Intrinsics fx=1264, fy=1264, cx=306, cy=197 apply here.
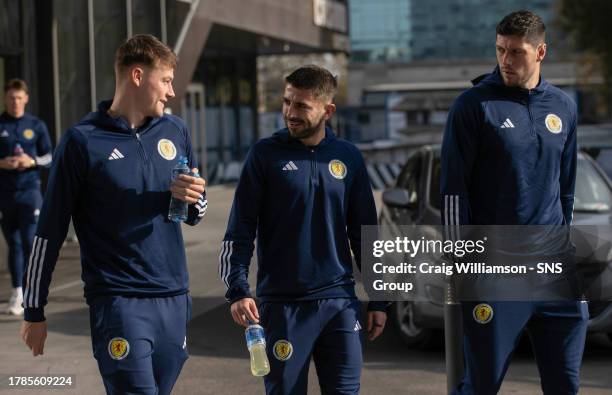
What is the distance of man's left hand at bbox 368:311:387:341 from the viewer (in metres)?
5.10

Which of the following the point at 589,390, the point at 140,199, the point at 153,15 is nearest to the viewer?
the point at 140,199

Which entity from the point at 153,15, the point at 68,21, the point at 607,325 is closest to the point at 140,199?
the point at 607,325

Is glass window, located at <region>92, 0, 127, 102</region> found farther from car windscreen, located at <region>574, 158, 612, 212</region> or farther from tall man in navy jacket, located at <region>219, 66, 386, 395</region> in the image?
tall man in navy jacket, located at <region>219, 66, 386, 395</region>

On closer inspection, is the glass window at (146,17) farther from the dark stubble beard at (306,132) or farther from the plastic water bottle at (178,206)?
the plastic water bottle at (178,206)

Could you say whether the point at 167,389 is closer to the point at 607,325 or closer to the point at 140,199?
the point at 140,199

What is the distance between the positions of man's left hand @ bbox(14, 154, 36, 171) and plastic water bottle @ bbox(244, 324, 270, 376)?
6.40m

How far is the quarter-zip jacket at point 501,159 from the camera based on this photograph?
509 cm

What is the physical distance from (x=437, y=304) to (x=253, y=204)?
3859 millimetres

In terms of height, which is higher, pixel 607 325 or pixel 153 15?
pixel 153 15

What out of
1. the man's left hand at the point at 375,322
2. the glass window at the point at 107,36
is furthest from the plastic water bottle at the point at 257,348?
the glass window at the point at 107,36

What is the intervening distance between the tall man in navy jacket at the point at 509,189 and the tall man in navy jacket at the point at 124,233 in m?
1.13

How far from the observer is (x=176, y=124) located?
4.95m

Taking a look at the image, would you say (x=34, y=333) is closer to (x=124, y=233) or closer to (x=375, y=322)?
(x=124, y=233)

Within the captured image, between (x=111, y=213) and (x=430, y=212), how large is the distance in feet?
Result: 17.4
